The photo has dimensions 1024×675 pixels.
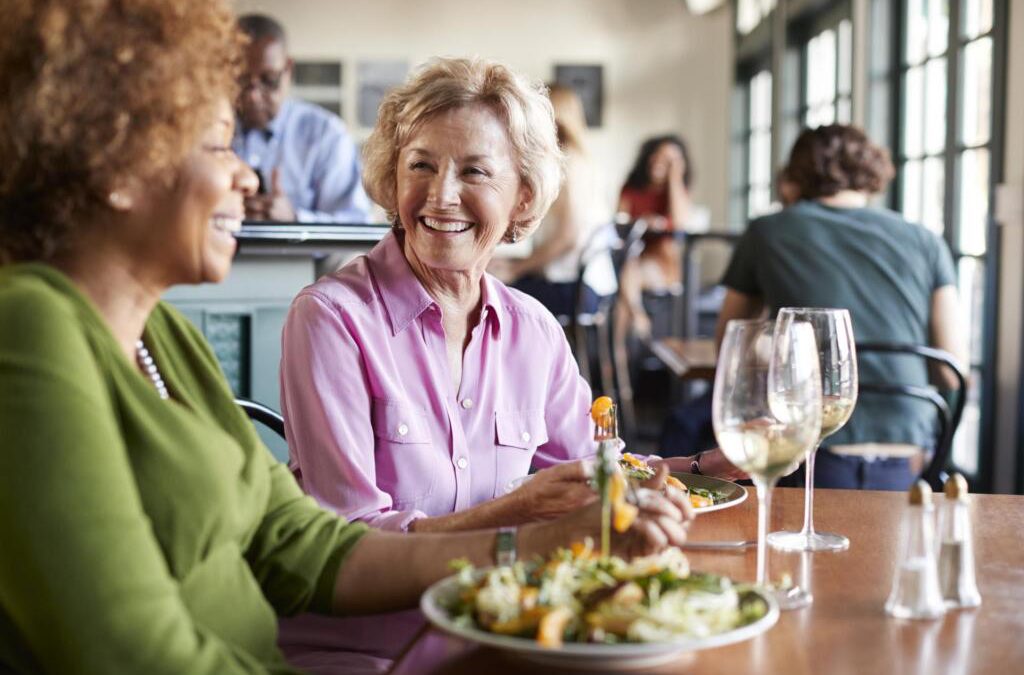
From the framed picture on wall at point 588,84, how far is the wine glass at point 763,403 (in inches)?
394

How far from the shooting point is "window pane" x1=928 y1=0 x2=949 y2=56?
512 centimetres

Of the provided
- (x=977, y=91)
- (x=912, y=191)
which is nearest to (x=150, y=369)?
(x=977, y=91)

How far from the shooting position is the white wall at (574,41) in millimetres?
11031

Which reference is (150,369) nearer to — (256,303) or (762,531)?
(762,531)

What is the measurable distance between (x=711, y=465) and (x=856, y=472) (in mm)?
1571

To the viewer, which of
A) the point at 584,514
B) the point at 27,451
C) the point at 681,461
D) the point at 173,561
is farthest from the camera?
the point at 681,461

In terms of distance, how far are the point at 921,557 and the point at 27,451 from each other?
2.41 feet

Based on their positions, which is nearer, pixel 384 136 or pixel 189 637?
pixel 189 637

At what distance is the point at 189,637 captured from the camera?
98cm

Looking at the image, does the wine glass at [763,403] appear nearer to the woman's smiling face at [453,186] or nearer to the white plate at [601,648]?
the white plate at [601,648]

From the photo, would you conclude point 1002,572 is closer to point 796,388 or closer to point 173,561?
point 796,388

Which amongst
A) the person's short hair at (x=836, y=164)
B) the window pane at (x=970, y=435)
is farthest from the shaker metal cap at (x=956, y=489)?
the window pane at (x=970, y=435)

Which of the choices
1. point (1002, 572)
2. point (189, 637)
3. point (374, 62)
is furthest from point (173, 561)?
point (374, 62)

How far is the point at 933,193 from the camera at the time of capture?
528cm
